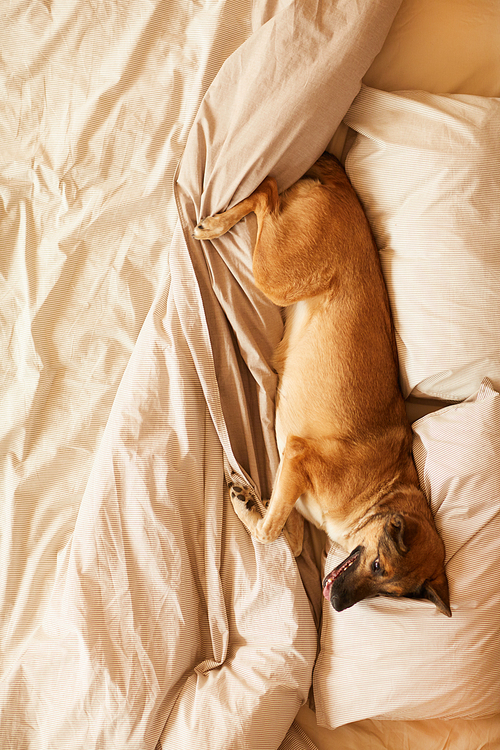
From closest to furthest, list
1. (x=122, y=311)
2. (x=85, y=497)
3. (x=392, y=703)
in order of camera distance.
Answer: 1. (x=392, y=703)
2. (x=85, y=497)
3. (x=122, y=311)

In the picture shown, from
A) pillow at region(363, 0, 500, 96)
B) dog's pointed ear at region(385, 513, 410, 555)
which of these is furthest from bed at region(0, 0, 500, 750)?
dog's pointed ear at region(385, 513, 410, 555)

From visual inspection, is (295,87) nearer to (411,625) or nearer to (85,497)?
(85,497)

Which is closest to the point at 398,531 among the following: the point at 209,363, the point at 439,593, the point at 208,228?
the point at 439,593

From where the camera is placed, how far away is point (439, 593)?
1756 millimetres

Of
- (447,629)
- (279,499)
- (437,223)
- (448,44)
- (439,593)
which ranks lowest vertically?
(447,629)

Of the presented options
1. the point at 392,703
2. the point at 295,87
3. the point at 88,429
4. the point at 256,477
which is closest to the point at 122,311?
the point at 88,429

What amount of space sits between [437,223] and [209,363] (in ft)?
3.30

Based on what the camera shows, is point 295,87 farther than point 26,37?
No

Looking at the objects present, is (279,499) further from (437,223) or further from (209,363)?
(437,223)

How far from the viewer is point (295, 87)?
5.97ft

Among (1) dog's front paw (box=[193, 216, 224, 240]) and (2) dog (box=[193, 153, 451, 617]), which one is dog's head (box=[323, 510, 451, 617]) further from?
(1) dog's front paw (box=[193, 216, 224, 240])

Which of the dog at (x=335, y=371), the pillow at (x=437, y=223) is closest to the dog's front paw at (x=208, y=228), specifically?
the dog at (x=335, y=371)

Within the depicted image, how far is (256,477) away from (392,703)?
928 mm

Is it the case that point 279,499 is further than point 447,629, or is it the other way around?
point 279,499
